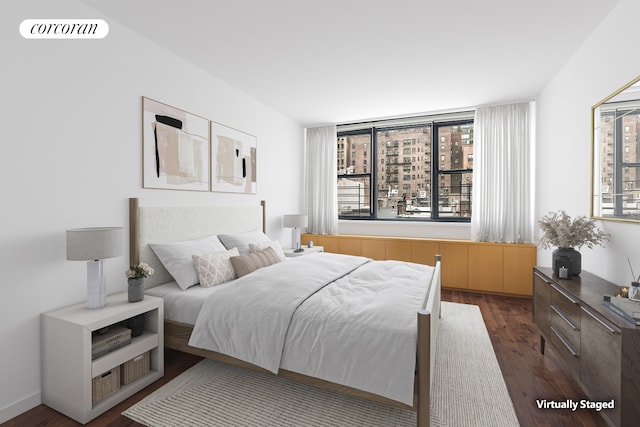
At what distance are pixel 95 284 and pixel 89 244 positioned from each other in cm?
30

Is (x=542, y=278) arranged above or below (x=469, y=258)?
above

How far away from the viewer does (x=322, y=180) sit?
212 inches

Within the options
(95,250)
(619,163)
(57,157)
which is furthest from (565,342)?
(57,157)

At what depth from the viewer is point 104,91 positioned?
89.7 inches

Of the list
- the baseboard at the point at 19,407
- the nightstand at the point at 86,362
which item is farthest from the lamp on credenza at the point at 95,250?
the baseboard at the point at 19,407

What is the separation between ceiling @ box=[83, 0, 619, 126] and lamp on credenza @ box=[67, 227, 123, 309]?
162 centimetres

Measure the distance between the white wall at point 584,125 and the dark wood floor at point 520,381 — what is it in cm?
80

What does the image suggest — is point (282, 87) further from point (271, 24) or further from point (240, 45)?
point (271, 24)

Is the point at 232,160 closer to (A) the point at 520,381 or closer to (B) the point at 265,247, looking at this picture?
(B) the point at 265,247

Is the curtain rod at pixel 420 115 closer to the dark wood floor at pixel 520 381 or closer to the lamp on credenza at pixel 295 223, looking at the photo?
the lamp on credenza at pixel 295 223

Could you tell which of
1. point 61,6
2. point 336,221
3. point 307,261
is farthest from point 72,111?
point 336,221

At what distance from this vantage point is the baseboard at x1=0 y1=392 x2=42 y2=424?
176cm

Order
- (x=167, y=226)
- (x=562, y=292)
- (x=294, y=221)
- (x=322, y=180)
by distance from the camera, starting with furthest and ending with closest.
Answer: (x=322, y=180) < (x=294, y=221) < (x=167, y=226) < (x=562, y=292)

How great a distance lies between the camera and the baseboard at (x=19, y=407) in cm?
176
